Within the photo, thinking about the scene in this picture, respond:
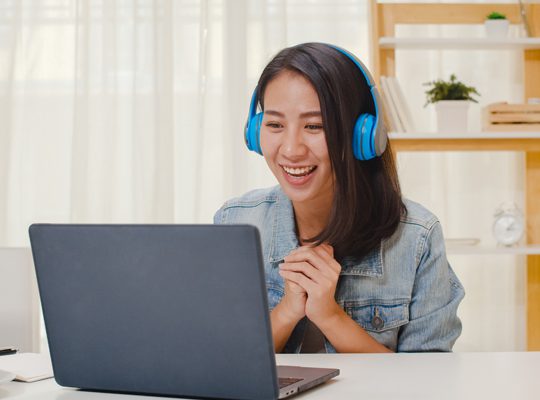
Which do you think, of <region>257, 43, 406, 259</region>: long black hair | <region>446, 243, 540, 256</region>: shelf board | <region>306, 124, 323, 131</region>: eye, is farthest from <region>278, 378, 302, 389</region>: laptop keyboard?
<region>446, 243, 540, 256</region>: shelf board

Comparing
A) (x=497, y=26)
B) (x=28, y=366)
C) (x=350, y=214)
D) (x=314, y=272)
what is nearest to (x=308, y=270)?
(x=314, y=272)

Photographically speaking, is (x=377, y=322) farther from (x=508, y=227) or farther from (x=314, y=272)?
(x=508, y=227)

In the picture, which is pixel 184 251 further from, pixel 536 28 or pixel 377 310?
pixel 536 28

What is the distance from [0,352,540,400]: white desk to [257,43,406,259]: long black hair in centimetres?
31

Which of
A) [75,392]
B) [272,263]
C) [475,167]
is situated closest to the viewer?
Result: [75,392]

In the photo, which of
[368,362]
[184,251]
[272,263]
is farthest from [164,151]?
[184,251]

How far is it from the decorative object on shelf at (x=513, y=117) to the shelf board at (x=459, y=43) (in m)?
0.22

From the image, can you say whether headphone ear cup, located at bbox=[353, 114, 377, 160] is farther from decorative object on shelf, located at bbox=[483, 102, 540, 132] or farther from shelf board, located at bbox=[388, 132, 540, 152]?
decorative object on shelf, located at bbox=[483, 102, 540, 132]

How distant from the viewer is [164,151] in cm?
317

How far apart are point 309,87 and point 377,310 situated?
1.39 feet

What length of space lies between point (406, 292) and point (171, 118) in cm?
185

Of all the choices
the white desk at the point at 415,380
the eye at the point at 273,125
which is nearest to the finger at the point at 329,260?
the white desk at the point at 415,380

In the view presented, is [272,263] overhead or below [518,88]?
below

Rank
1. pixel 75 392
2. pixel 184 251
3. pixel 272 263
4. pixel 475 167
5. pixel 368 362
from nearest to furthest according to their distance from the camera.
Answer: pixel 184 251, pixel 75 392, pixel 368 362, pixel 272 263, pixel 475 167
